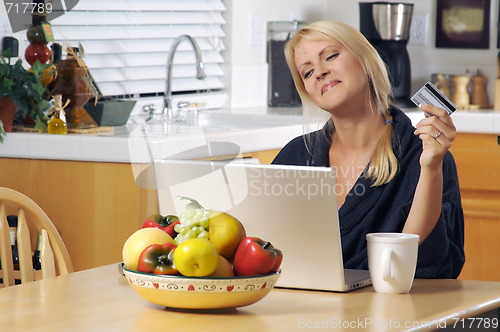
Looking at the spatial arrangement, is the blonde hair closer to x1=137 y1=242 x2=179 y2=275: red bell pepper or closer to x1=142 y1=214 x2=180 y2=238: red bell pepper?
x1=142 y1=214 x2=180 y2=238: red bell pepper

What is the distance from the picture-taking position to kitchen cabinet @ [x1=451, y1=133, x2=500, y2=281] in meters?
3.47

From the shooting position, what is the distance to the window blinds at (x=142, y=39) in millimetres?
2908

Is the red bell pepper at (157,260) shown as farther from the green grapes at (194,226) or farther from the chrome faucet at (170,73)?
the chrome faucet at (170,73)

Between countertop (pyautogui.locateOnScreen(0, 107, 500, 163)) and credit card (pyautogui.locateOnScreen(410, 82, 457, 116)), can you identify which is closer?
credit card (pyautogui.locateOnScreen(410, 82, 457, 116))

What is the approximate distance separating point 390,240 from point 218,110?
2.34 m

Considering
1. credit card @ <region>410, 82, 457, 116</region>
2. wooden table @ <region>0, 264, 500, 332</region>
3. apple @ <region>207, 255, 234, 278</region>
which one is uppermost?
credit card @ <region>410, 82, 457, 116</region>

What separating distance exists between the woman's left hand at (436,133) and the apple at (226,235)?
1.43ft

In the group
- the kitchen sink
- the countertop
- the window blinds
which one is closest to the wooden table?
the countertop

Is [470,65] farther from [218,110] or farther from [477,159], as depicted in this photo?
[218,110]

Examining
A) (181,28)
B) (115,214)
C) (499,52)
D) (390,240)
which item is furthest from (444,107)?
(499,52)

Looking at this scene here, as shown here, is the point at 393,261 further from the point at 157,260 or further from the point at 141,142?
the point at 141,142

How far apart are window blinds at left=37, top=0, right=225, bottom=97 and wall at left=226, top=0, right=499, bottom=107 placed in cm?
9

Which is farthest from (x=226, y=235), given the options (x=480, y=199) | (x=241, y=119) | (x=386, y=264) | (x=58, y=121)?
(x=480, y=199)

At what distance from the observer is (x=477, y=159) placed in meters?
3.50
